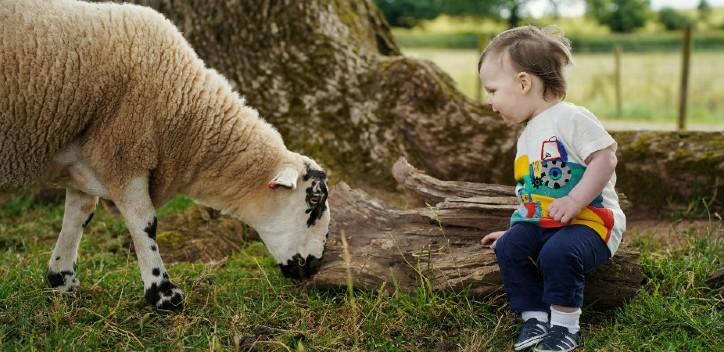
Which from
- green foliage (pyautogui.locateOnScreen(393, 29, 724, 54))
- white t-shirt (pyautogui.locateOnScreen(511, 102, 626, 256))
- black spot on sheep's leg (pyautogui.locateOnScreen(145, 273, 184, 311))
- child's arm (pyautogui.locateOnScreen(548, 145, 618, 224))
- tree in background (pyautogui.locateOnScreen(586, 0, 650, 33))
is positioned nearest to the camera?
child's arm (pyautogui.locateOnScreen(548, 145, 618, 224))

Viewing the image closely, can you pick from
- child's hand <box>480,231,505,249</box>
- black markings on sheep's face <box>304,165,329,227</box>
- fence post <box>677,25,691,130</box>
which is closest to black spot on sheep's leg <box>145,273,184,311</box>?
black markings on sheep's face <box>304,165,329,227</box>

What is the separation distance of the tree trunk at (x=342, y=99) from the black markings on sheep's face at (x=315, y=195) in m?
1.67

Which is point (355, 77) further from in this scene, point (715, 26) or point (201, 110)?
point (715, 26)

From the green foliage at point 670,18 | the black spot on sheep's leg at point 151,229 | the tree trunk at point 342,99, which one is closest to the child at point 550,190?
the black spot on sheep's leg at point 151,229

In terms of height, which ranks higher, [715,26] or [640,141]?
[640,141]

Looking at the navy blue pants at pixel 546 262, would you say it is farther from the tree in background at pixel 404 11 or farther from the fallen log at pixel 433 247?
the tree in background at pixel 404 11

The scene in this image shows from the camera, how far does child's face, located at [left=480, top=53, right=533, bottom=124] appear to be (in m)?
3.62

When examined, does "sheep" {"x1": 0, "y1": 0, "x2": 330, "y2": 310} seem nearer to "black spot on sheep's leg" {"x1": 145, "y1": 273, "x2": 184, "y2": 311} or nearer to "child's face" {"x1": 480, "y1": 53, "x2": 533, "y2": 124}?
"black spot on sheep's leg" {"x1": 145, "y1": 273, "x2": 184, "y2": 311}

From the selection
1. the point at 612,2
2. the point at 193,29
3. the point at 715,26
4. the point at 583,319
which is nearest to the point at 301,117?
the point at 193,29

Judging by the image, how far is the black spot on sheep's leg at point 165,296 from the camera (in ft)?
13.9

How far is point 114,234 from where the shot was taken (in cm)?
604

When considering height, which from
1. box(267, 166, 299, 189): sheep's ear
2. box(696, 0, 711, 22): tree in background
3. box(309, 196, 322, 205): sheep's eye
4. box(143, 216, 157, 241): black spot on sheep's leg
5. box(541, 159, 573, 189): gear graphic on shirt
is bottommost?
box(696, 0, 711, 22): tree in background

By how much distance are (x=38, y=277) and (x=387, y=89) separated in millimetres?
3296

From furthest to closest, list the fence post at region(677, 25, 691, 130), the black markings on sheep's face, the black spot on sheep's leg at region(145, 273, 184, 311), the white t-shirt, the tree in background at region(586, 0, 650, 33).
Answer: the tree in background at region(586, 0, 650, 33) < the fence post at region(677, 25, 691, 130) < the black markings on sheep's face < the black spot on sheep's leg at region(145, 273, 184, 311) < the white t-shirt
